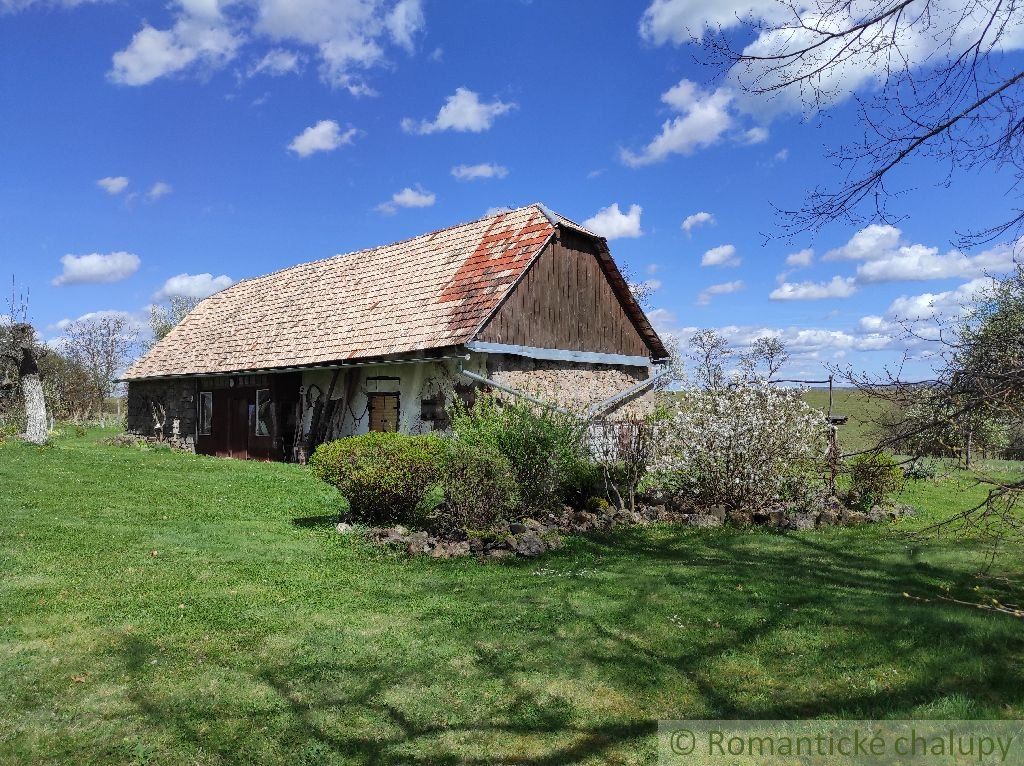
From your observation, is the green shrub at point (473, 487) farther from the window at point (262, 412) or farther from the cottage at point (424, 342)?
the window at point (262, 412)

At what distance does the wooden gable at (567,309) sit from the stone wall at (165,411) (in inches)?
550

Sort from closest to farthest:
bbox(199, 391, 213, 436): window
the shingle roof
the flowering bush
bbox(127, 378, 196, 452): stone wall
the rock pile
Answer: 1. the rock pile
2. the flowering bush
3. the shingle roof
4. bbox(199, 391, 213, 436): window
5. bbox(127, 378, 196, 452): stone wall

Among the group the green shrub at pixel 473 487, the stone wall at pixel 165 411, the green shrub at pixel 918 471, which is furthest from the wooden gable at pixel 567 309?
the stone wall at pixel 165 411

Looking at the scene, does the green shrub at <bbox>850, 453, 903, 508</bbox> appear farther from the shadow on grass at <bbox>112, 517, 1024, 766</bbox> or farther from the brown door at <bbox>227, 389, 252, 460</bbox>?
the brown door at <bbox>227, 389, 252, 460</bbox>

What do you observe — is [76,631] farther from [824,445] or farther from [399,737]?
[824,445]

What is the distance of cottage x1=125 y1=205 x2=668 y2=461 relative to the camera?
51.1 ft

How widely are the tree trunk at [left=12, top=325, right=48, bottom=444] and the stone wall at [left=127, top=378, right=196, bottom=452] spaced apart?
390cm

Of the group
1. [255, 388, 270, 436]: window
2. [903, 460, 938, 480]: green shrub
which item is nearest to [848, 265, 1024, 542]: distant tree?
[903, 460, 938, 480]: green shrub

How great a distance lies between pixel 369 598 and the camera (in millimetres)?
6719

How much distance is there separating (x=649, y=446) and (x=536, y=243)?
7.26 metres

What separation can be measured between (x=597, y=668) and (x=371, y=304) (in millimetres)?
15248

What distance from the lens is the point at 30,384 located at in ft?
69.7

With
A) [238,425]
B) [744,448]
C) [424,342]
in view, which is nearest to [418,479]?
[744,448]

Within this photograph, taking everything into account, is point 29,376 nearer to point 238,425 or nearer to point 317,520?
point 238,425
